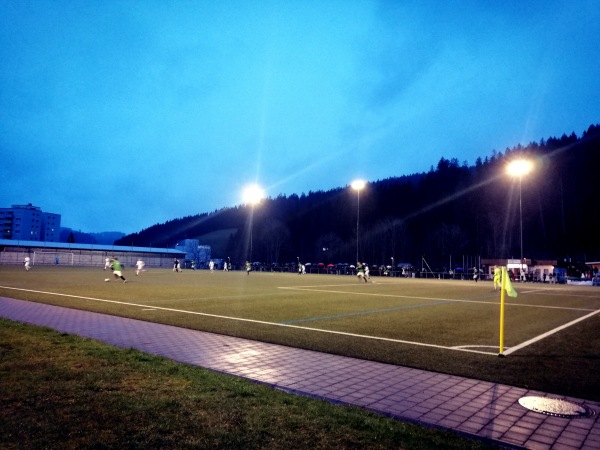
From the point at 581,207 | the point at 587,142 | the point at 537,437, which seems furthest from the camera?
the point at 587,142

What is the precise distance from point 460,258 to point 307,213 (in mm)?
55150

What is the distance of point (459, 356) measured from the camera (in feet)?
25.3

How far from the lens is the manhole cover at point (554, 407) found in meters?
4.79

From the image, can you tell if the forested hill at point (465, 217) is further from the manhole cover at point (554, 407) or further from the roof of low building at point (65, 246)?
the manhole cover at point (554, 407)

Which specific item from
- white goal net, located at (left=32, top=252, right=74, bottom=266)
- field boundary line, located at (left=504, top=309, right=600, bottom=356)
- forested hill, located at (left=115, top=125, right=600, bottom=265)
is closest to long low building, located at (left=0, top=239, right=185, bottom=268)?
white goal net, located at (left=32, top=252, right=74, bottom=266)

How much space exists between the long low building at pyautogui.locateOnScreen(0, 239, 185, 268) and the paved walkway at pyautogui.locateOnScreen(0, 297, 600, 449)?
6877 cm

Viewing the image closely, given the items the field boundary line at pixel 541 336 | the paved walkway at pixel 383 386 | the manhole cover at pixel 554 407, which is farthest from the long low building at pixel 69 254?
the manhole cover at pixel 554 407

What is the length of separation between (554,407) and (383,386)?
204cm

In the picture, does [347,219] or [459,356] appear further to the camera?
[347,219]

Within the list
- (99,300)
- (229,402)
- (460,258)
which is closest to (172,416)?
(229,402)

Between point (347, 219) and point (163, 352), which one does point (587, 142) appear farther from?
point (163, 352)

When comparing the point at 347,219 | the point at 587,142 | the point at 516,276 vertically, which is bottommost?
the point at 516,276

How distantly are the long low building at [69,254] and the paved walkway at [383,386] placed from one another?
226 ft

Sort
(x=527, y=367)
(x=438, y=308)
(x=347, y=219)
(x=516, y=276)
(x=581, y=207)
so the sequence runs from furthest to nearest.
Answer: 1. (x=347, y=219)
2. (x=581, y=207)
3. (x=516, y=276)
4. (x=438, y=308)
5. (x=527, y=367)
